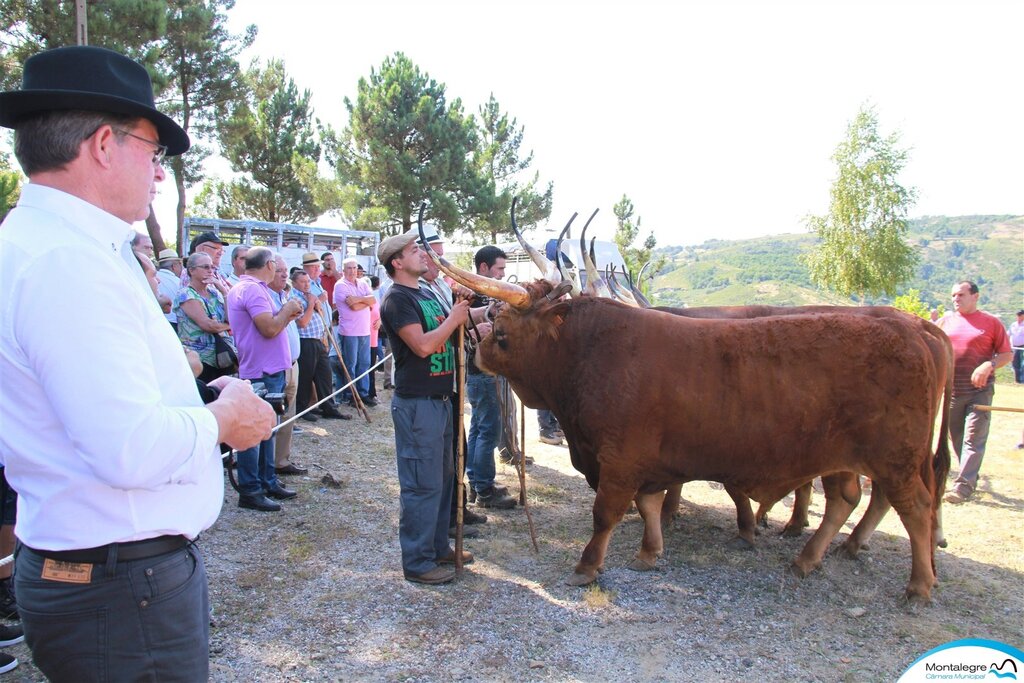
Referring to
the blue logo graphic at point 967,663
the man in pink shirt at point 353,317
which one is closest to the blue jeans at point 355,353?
the man in pink shirt at point 353,317

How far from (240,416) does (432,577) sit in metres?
3.12

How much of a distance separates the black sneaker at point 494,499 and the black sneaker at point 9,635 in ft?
11.7

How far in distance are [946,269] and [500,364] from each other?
414ft

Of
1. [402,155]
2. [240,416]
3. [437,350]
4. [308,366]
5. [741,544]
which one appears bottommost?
[741,544]

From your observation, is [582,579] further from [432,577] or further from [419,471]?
[419,471]

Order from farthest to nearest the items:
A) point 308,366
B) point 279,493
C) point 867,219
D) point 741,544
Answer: point 867,219, point 308,366, point 279,493, point 741,544

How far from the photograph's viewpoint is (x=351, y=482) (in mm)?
6762

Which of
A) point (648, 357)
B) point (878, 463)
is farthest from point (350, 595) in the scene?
point (878, 463)

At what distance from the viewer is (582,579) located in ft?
14.8

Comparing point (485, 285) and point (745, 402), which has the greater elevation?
point (485, 285)

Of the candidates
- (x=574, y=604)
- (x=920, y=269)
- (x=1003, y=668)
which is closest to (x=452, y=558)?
(x=574, y=604)

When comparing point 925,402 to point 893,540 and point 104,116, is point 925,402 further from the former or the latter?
point 104,116

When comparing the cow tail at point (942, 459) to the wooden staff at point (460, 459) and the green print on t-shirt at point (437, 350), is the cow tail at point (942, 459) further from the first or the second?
the green print on t-shirt at point (437, 350)

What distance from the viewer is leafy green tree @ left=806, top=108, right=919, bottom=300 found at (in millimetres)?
32188
